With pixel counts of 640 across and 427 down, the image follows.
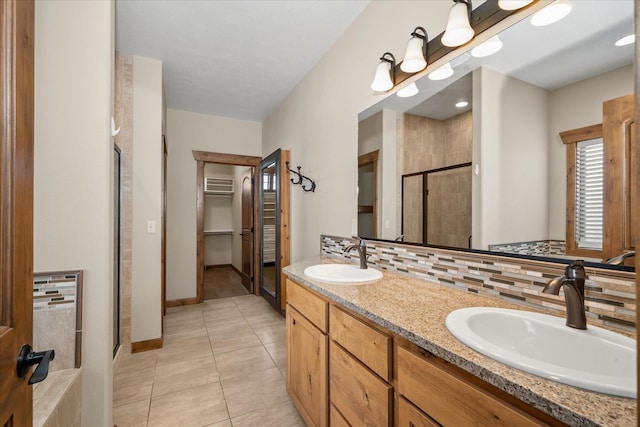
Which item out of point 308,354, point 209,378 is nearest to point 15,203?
point 308,354

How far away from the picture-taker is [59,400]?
1.03 m

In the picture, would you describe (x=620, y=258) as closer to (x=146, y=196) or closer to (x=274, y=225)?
(x=146, y=196)

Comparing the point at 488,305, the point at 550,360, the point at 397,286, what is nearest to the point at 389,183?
the point at 397,286

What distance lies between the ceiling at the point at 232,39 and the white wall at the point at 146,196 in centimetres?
33

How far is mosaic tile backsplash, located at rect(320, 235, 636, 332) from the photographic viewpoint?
0.83m

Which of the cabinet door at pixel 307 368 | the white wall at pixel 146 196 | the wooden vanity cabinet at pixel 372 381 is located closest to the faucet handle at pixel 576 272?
the wooden vanity cabinet at pixel 372 381

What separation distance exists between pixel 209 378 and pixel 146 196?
68.4 inches

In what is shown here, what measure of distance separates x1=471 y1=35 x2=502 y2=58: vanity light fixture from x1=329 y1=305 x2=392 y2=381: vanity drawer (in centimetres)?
128

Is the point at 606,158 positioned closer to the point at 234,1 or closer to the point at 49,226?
the point at 49,226

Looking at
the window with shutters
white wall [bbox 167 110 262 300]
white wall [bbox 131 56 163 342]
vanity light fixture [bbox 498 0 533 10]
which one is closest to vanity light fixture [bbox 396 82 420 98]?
vanity light fixture [bbox 498 0 533 10]

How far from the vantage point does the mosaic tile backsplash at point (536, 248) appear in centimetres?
100

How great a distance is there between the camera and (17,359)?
0.63 m

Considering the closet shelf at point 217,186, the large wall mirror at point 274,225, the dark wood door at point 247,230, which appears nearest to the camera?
the large wall mirror at point 274,225

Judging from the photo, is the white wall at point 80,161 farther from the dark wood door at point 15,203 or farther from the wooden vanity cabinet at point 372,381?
the wooden vanity cabinet at point 372,381
